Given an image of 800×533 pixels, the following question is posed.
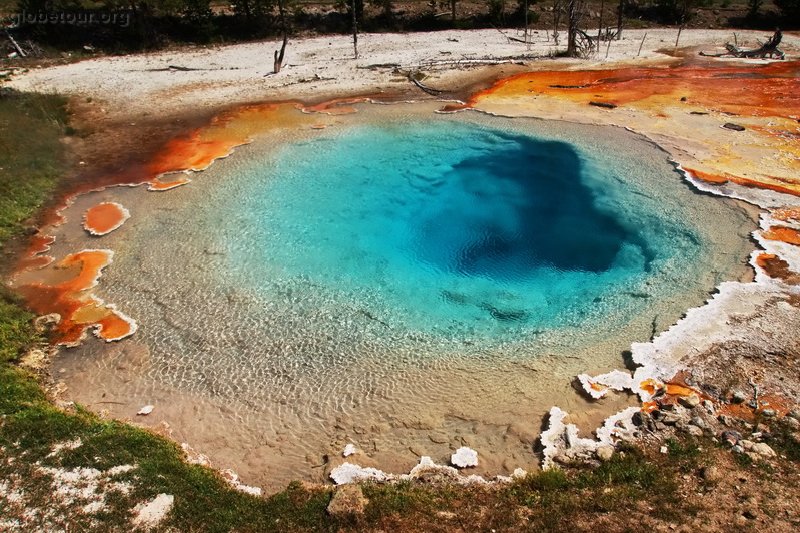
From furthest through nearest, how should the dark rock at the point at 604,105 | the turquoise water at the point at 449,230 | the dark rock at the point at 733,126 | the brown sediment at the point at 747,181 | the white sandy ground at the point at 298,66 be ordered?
the white sandy ground at the point at 298,66, the dark rock at the point at 604,105, the dark rock at the point at 733,126, the brown sediment at the point at 747,181, the turquoise water at the point at 449,230

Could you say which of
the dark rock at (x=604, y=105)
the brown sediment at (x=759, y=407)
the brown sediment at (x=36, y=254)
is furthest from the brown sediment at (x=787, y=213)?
the brown sediment at (x=36, y=254)

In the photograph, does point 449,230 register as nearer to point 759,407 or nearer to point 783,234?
point 783,234

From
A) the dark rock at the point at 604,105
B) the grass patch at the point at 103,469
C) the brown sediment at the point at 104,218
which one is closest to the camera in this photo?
the grass patch at the point at 103,469

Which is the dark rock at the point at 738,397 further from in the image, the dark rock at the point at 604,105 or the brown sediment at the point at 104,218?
the dark rock at the point at 604,105

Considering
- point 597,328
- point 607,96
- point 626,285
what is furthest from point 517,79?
point 597,328

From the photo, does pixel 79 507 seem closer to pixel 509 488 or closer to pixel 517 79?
pixel 509 488

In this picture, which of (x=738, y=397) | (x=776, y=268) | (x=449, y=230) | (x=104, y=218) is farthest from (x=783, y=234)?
(x=104, y=218)

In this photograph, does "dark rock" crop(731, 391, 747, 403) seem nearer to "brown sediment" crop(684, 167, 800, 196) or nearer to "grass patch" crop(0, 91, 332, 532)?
"grass patch" crop(0, 91, 332, 532)
